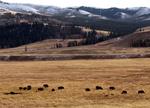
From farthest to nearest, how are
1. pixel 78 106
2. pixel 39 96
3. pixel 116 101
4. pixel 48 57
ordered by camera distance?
pixel 48 57
pixel 39 96
pixel 116 101
pixel 78 106

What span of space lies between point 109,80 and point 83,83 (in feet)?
19.6

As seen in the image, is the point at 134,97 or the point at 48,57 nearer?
the point at 134,97

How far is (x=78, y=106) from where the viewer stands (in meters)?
44.4

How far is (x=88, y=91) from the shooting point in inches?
2191

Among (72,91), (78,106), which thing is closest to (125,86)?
(72,91)

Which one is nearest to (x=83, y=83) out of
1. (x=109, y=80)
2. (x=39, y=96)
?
(x=109, y=80)

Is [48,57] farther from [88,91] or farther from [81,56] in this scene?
[88,91]

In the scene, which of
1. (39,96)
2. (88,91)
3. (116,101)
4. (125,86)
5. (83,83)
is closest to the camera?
(116,101)

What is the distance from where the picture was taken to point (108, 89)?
57.5 metres

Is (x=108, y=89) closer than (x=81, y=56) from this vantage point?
Yes

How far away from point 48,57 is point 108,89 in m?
86.8

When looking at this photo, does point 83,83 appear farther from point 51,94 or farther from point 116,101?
point 116,101

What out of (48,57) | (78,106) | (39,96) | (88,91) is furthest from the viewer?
(48,57)

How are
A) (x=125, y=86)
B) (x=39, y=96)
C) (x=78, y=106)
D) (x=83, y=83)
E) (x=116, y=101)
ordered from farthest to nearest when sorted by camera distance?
(x=83, y=83), (x=125, y=86), (x=39, y=96), (x=116, y=101), (x=78, y=106)
